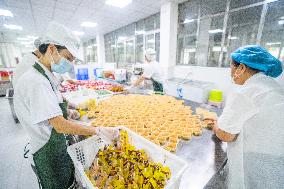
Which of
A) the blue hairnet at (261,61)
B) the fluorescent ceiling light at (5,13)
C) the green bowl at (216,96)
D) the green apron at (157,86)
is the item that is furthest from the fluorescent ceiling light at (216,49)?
the fluorescent ceiling light at (5,13)

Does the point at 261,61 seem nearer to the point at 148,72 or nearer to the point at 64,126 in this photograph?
the point at 64,126

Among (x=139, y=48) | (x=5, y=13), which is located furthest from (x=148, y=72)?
(x=5, y=13)

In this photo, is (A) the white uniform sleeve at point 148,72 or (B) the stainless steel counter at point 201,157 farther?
(A) the white uniform sleeve at point 148,72

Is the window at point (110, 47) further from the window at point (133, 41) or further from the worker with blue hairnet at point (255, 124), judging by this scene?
the worker with blue hairnet at point (255, 124)

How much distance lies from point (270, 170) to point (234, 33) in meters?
4.58

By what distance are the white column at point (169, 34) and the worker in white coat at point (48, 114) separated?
15.8 ft

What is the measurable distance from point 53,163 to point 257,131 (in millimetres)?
1453

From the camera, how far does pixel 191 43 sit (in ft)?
17.8

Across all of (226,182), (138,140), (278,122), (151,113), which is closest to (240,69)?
(278,122)

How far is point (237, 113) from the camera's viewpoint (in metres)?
1.00

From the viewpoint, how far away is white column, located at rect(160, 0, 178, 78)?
5.30 meters

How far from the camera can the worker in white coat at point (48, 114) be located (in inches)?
39.0

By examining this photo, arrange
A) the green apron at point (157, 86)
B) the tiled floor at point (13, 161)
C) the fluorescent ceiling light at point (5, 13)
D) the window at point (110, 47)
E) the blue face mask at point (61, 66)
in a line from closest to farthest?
the blue face mask at point (61, 66), the tiled floor at point (13, 161), the green apron at point (157, 86), the fluorescent ceiling light at point (5, 13), the window at point (110, 47)

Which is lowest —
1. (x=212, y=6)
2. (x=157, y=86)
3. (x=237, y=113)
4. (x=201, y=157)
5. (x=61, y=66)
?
(x=201, y=157)
